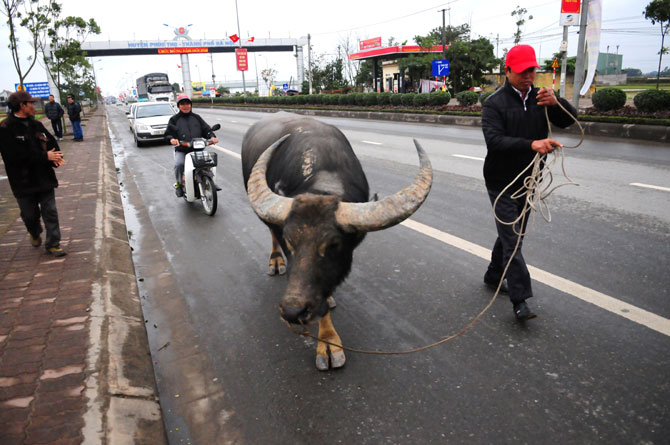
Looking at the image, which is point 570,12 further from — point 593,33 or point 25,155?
point 25,155

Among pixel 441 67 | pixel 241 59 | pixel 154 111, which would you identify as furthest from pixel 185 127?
pixel 241 59

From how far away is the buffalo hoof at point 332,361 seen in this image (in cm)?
337

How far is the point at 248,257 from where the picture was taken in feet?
18.4

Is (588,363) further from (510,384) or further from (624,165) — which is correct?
(624,165)

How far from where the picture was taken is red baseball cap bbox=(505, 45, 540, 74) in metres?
3.42

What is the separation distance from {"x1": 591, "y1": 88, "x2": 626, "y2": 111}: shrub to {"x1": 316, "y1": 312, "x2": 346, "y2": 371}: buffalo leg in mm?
16177

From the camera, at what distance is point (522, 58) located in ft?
11.3

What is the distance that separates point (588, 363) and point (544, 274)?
145 centimetres

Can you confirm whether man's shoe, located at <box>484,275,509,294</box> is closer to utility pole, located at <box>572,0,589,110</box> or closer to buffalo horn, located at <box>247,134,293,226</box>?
buffalo horn, located at <box>247,134,293,226</box>

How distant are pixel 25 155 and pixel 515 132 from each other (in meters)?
5.03

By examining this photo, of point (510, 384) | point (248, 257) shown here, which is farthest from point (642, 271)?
point (248, 257)

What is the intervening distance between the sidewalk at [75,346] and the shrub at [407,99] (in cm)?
2292

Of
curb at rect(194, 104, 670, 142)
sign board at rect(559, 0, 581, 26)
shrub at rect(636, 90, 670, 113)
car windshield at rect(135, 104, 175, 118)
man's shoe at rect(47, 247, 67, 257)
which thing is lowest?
man's shoe at rect(47, 247, 67, 257)

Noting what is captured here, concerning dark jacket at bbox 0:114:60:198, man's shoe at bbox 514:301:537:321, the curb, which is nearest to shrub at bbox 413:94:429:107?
the curb
